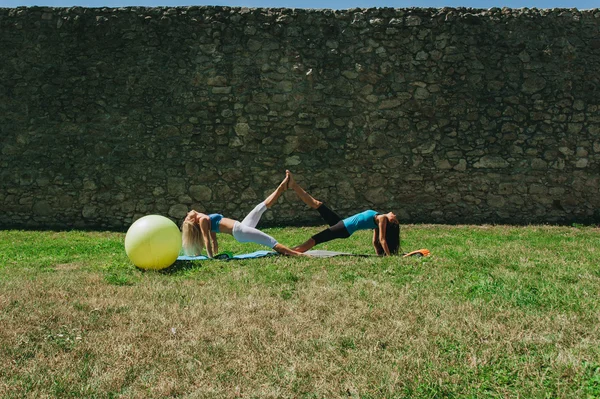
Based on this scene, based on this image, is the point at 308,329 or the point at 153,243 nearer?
the point at 308,329

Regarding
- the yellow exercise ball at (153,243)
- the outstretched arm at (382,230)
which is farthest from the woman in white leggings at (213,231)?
the outstretched arm at (382,230)

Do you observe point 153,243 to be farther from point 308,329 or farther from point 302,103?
point 302,103

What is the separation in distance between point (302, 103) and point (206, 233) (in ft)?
15.4

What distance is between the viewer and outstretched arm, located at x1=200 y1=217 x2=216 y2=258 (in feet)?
23.2

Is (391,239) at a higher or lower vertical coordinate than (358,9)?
lower

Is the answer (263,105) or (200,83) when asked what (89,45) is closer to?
(200,83)

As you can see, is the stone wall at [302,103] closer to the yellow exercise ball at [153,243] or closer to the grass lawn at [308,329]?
the grass lawn at [308,329]

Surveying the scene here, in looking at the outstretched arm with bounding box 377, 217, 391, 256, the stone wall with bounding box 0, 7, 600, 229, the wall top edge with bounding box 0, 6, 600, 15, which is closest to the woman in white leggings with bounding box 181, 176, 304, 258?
the outstretched arm with bounding box 377, 217, 391, 256

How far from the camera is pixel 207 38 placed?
10.9 m

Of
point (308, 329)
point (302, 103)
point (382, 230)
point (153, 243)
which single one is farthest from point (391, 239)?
point (302, 103)

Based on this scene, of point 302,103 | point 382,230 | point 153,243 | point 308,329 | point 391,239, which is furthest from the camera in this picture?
point 302,103

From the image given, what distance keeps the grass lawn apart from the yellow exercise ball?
0.19m

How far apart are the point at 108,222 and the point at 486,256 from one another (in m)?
7.81

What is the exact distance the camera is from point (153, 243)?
5898mm
